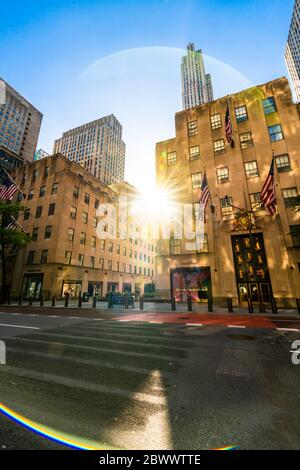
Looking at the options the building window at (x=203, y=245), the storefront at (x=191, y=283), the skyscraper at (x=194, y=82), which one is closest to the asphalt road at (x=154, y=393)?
the storefront at (x=191, y=283)

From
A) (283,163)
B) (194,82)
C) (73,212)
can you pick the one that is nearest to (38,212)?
(73,212)

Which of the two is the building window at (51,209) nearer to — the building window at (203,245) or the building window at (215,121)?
the building window at (203,245)

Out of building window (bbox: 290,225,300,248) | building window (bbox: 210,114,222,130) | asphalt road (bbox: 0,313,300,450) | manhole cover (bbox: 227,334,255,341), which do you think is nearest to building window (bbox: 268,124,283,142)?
building window (bbox: 210,114,222,130)

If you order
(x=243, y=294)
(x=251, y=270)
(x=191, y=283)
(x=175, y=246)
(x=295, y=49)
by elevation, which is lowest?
(x=243, y=294)

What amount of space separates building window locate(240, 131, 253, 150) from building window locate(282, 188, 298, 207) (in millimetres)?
6640

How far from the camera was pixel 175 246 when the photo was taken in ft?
76.6

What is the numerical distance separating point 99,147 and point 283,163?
102689 mm

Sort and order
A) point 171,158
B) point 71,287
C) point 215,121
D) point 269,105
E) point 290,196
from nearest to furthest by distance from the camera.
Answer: point 290,196, point 269,105, point 215,121, point 171,158, point 71,287

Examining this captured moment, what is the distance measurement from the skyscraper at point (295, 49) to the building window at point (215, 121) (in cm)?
11742

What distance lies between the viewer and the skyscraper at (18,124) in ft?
327

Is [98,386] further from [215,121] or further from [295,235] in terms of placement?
[215,121]

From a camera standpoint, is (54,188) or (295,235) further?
(54,188)

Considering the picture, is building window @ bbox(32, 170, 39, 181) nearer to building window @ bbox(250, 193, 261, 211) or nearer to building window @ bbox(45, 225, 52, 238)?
building window @ bbox(45, 225, 52, 238)

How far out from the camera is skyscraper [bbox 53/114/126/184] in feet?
341
